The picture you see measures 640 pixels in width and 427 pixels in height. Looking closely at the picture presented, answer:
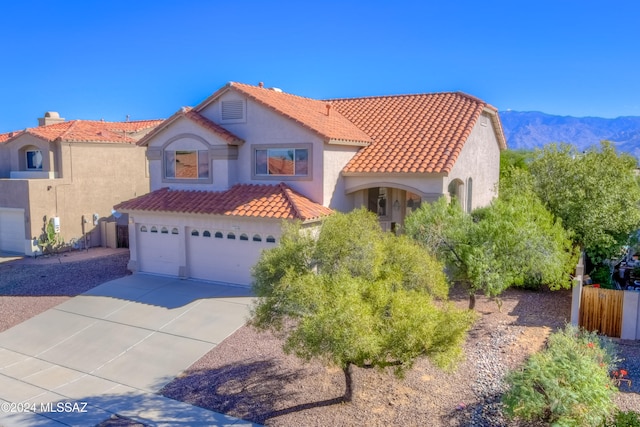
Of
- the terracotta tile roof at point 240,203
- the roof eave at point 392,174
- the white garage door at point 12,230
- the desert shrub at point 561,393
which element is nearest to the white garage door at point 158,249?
the terracotta tile roof at point 240,203

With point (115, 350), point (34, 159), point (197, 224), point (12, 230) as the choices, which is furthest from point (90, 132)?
point (115, 350)

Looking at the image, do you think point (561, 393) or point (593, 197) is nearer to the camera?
point (561, 393)

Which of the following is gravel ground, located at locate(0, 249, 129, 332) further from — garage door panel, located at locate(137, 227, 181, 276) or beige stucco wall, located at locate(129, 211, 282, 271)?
beige stucco wall, located at locate(129, 211, 282, 271)

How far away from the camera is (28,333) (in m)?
17.1

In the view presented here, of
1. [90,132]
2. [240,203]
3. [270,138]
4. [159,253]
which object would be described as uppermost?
[90,132]

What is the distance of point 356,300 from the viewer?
9453 millimetres

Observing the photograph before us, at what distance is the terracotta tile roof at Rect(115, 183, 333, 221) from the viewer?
18.9 metres

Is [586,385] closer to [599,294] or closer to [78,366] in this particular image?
[599,294]

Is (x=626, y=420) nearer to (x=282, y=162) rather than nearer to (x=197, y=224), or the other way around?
(x=282, y=162)

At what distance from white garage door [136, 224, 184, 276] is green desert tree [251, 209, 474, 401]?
1052 cm

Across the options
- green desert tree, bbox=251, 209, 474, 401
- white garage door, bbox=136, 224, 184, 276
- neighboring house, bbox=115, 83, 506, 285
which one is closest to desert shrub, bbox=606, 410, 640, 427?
green desert tree, bbox=251, 209, 474, 401

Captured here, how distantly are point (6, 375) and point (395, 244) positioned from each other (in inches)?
443

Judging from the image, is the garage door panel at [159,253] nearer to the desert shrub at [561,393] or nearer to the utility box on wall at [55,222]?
the utility box on wall at [55,222]

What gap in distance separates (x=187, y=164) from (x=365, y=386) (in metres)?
14.3
